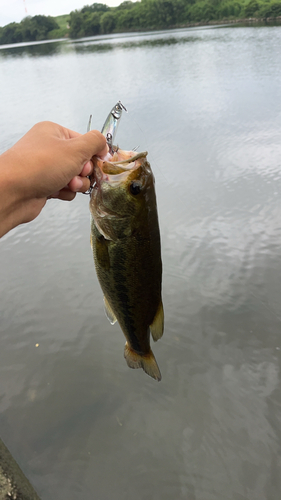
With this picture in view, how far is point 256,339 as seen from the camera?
11.5 feet

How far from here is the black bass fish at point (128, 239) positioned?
1.62 meters

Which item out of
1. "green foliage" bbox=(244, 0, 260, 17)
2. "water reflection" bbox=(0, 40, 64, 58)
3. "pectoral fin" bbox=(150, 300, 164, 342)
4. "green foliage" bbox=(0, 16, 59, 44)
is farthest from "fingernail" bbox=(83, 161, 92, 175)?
"green foliage" bbox=(0, 16, 59, 44)

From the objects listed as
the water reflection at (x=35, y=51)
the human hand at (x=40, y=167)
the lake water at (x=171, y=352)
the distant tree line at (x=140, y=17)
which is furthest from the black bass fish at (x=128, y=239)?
the distant tree line at (x=140, y=17)

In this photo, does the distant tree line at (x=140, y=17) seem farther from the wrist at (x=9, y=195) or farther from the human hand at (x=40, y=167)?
the wrist at (x=9, y=195)

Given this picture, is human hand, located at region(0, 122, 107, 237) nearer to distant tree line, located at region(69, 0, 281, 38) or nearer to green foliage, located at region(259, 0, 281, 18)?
green foliage, located at region(259, 0, 281, 18)

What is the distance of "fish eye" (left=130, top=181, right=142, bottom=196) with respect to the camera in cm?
160

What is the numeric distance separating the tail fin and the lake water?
3.42ft

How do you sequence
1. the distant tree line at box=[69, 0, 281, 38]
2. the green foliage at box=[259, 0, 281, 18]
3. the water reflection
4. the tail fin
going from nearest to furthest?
1. the tail fin
2. the water reflection
3. the green foliage at box=[259, 0, 281, 18]
4. the distant tree line at box=[69, 0, 281, 38]

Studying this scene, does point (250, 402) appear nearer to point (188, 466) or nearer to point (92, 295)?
point (188, 466)

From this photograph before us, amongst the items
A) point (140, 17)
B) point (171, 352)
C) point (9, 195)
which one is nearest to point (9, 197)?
point (9, 195)

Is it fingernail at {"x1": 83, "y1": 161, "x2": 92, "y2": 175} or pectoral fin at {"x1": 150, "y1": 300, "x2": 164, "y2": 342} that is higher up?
fingernail at {"x1": 83, "y1": 161, "x2": 92, "y2": 175}

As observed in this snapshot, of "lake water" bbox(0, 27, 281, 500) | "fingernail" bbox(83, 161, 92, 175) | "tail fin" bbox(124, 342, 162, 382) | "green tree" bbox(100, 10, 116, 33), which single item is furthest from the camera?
"green tree" bbox(100, 10, 116, 33)

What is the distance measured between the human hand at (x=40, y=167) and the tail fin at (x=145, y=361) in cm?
107

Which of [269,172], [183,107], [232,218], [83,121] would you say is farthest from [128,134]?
[232,218]
